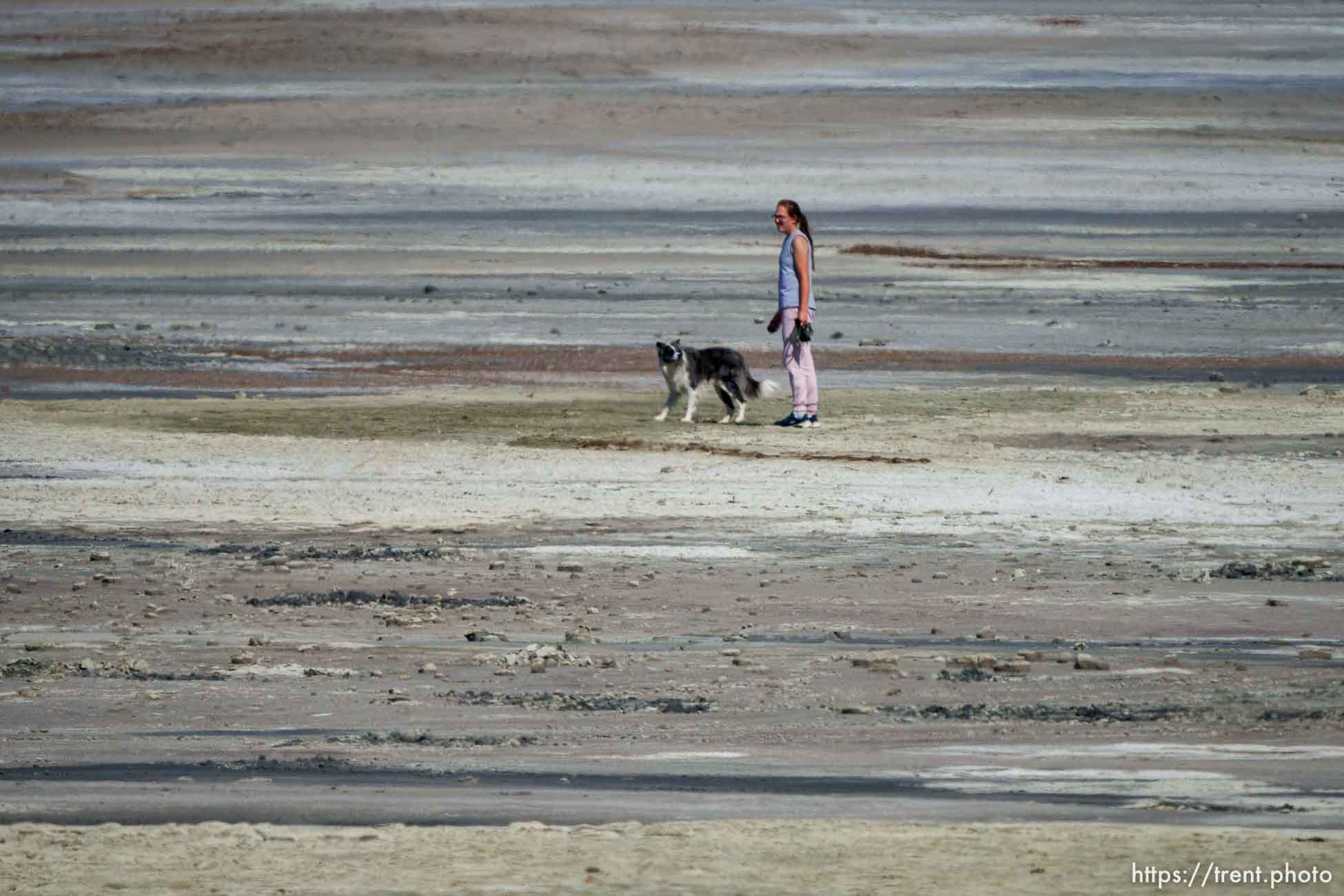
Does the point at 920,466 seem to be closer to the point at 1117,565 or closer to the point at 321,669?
the point at 1117,565

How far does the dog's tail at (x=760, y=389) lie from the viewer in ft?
55.1

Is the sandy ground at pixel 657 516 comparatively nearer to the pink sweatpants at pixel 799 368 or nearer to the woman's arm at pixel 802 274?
the pink sweatpants at pixel 799 368

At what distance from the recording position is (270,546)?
1195cm

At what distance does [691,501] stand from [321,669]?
15.0 feet

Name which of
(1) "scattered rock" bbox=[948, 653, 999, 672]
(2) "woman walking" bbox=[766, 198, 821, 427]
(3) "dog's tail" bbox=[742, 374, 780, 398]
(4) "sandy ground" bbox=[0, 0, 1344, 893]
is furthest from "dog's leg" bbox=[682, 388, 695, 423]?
(1) "scattered rock" bbox=[948, 653, 999, 672]

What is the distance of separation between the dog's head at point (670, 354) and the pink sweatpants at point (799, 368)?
2.45 feet

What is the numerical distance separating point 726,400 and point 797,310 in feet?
3.24

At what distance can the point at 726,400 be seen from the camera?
55.1ft

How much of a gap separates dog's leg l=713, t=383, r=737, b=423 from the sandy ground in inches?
26.1

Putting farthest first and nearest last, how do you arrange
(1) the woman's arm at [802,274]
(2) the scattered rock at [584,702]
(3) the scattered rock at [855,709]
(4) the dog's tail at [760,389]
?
(4) the dog's tail at [760,389] < (1) the woman's arm at [802,274] < (2) the scattered rock at [584,702] < (3) the scattered rock at [855,709]

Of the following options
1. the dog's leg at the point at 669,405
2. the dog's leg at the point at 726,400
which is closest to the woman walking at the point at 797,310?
the dog's leg at the point at 726,400

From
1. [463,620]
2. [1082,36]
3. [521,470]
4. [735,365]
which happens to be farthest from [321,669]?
[1082,36]

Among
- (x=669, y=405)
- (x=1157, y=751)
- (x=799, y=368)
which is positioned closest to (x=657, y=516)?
(x=799, y=368)

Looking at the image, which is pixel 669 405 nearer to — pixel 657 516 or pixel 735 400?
pixel 735 400
